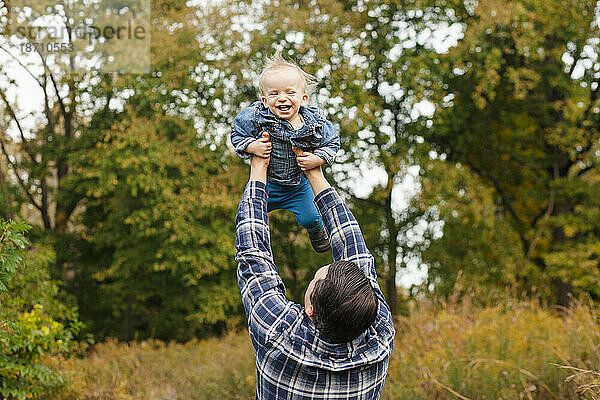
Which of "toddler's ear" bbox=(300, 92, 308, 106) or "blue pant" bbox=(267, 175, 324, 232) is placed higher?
"toddler's ear" bbox=(300, 92, 308, 106)

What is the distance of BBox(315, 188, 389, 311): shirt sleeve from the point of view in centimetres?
209

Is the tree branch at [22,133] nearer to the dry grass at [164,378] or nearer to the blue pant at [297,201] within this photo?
the dry grass at [164,378]

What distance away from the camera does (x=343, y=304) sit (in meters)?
1.80

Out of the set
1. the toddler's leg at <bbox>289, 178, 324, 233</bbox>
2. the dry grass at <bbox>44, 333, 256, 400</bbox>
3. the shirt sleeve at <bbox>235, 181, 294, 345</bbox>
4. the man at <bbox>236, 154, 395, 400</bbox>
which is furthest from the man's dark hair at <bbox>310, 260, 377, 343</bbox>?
the dry grass at <bbox>44, 333, 256, 400</bbox>

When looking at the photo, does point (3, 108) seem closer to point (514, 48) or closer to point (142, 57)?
point (142, 57)

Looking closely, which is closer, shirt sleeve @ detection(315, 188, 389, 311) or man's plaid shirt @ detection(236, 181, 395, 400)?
man's plaid shirt @ detection(236, 181, 395, 400)

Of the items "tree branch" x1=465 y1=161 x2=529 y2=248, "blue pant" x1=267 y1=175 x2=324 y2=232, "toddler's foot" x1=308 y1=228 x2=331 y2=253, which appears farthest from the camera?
"tree branch" x1=465 y1=161 x2=529 y2=248

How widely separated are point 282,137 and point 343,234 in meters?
0.60

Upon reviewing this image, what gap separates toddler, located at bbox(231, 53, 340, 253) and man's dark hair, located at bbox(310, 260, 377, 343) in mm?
672

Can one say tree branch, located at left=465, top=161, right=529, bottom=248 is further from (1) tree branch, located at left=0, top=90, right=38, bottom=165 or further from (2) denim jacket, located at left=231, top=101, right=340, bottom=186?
(2) denim jacket, located at left=231, top=101, right=340, bottom=186

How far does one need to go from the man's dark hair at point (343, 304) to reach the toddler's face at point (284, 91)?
Result: 2.85ft

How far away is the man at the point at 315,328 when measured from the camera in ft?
6.04

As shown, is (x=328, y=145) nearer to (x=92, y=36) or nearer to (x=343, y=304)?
(x=343, y=304)

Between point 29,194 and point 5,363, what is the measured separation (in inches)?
353
